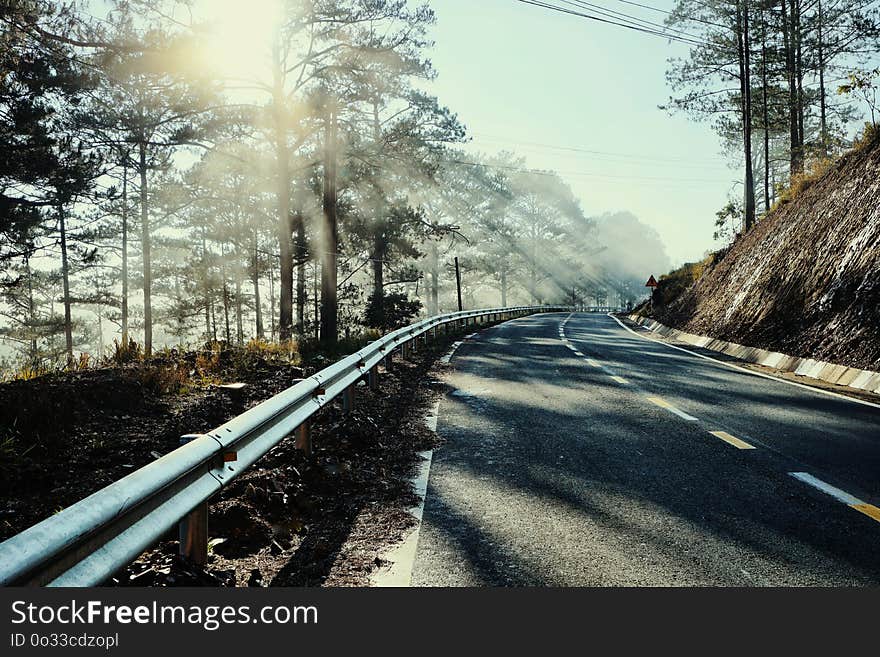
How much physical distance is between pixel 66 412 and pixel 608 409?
21.0ft

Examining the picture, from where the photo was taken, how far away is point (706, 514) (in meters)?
4.93

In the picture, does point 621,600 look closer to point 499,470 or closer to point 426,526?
point 426,526

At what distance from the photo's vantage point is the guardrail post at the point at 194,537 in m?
3.79

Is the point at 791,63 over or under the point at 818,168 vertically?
over

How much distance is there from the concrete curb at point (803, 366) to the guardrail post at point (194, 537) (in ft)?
35.6

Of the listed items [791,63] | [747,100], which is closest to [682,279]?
[747,100]

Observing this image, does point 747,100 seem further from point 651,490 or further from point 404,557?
point 404,557

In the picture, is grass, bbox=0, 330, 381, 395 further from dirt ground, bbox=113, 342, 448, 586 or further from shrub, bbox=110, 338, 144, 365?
dirt ground, bbox=113, 342, 448, 586

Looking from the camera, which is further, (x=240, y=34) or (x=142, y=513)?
(x=240, y=34)

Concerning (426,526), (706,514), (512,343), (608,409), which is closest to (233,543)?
(426,526)

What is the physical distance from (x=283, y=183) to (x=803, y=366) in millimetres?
19349

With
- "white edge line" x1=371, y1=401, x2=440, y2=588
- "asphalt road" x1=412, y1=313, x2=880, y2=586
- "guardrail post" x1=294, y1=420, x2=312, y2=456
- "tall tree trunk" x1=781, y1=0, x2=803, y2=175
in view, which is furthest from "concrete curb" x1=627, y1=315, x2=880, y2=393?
"tall tree trunk" x1=781, y1=0, x2=803, y2=175

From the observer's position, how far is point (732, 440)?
293 inches

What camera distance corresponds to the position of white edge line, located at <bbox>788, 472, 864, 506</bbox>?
5223 millimetres
